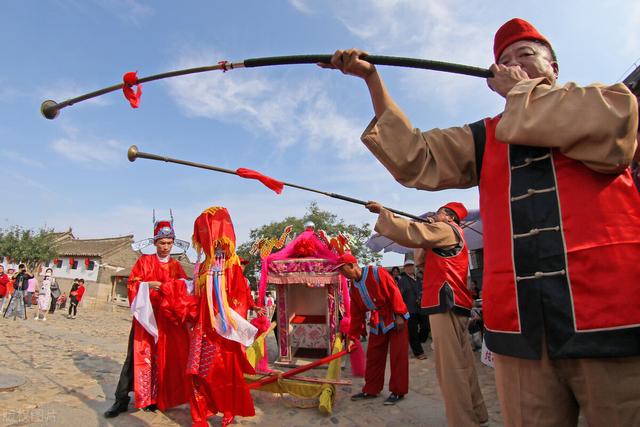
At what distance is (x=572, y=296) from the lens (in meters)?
1.14

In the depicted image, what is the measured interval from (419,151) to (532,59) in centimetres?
59

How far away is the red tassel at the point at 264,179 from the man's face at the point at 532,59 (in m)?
2.95

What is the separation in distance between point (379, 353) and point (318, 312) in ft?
11.5

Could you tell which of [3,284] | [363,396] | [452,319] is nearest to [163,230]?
[363,396]

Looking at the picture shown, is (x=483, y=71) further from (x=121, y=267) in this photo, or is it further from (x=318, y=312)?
(x=121, y=267)

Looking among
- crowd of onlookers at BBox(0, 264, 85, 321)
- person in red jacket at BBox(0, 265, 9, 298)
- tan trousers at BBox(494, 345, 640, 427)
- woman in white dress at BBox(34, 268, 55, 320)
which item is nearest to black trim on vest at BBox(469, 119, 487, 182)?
tan trousers at BBox(494, 345, 640, 427)

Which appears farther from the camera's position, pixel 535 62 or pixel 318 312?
pixel 318 312

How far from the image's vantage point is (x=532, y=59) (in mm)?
1497

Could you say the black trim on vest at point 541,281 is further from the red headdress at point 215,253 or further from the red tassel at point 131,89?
the red headdress at point 215,253

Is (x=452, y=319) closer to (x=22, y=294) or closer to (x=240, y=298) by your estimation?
(x=240, y=298)

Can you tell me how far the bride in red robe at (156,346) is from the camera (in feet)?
13.8

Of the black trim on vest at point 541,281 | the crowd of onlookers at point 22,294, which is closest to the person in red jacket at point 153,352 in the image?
the black trim on vest at point 541,281

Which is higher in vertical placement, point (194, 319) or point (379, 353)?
point (194, 319)

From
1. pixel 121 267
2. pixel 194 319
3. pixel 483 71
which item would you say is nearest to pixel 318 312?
pixel 194 319
